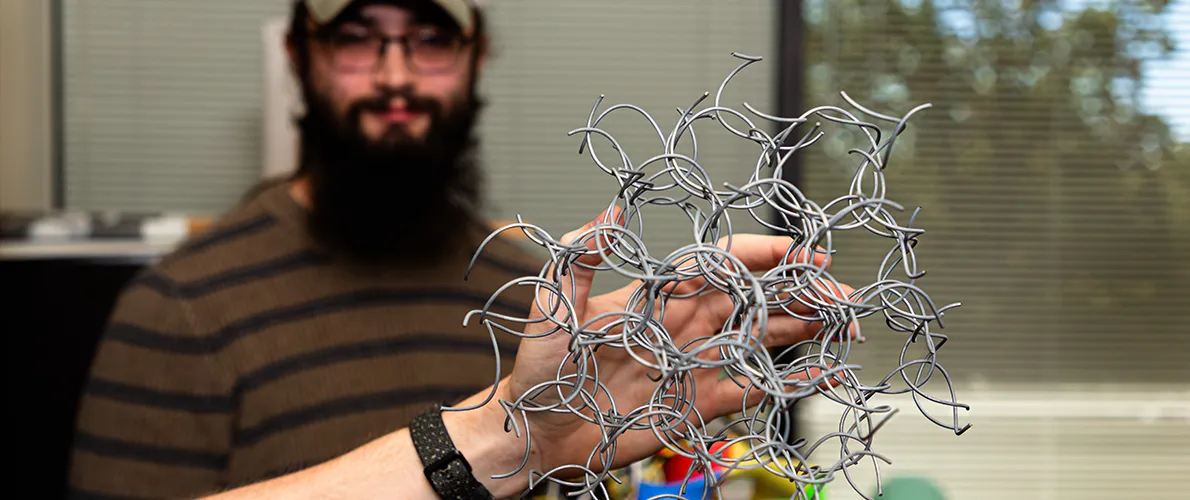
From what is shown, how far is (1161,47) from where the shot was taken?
6.56ft

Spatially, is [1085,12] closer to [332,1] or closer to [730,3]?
[730,3]

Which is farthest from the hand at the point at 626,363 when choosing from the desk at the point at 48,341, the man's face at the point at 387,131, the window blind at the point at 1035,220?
the window blind at the point at 1035,220

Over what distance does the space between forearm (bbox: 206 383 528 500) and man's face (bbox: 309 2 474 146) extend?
72cm

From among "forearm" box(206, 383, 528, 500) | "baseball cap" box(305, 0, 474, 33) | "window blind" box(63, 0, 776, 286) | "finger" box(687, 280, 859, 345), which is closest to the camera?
"finger" box(687, 280, 859, 345)

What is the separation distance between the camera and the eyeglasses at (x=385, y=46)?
48.4 inches

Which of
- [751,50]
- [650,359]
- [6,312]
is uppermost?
[751,50]

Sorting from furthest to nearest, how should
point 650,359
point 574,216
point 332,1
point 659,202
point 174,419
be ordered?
1. point 574,216
2. point 332,1
3. point 174,419
4. point 650,359
5. point 659,202

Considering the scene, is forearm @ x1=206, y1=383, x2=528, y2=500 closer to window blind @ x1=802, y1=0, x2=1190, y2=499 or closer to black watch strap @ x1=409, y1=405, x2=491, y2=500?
black watch strap @ x1=409, y1=405, x2=491, y2=500

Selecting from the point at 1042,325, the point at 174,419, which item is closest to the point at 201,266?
the point at 174,419

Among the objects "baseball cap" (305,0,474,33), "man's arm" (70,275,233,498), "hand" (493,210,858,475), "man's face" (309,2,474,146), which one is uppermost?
"baseball cap" (305,0,474,33)

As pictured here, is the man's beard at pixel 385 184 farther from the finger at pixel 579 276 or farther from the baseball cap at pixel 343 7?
the finger at pixel 579 276

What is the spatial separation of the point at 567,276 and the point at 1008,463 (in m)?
1.96

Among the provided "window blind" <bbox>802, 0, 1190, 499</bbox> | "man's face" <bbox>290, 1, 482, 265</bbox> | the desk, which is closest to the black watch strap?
"man's face" <bbox>290, 1, 482, 265</bbox>

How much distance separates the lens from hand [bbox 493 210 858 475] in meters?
0.39
